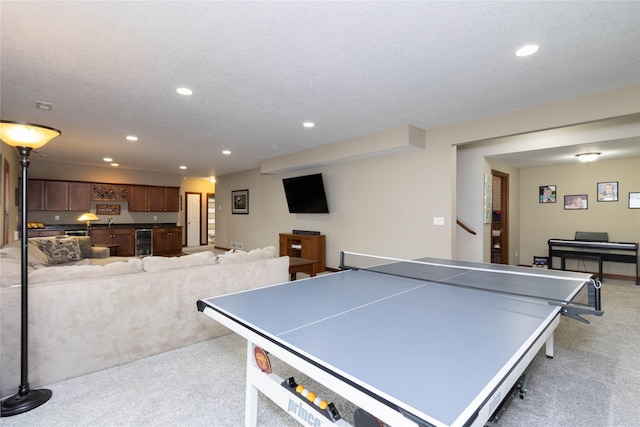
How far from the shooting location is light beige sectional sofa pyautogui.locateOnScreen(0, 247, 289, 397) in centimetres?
210

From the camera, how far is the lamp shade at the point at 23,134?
1974mm

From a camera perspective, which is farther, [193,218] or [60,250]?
[193,218]

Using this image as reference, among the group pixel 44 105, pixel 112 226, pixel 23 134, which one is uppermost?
pixel 44 105

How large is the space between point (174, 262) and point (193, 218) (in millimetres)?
8875

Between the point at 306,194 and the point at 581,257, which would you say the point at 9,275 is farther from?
the point at 581,257

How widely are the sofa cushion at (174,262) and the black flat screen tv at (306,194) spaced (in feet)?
11.8

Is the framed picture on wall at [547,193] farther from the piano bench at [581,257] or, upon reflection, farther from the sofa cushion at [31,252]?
the sofa cushion at [31,252]

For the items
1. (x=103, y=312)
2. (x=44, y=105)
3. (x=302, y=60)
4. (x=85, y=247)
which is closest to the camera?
(x=103, y=312)

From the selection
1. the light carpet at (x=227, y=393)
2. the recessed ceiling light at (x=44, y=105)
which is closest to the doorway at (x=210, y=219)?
the recessed ceiling light at (x=44, y=105)

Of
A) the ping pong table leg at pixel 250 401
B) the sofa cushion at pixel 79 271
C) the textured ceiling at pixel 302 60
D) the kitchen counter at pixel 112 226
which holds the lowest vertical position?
the ping pong table leg at pixel 250 401

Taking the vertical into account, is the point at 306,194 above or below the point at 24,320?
above

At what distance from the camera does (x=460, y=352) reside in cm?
106

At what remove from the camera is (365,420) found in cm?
106

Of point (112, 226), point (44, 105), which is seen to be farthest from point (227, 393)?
point (112, 226)
